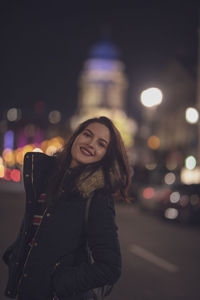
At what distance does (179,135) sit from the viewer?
4744 cm

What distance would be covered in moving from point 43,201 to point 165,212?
46.5ft

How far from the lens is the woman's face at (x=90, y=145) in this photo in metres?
3.16

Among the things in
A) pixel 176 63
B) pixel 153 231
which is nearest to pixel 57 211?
pixel 153 231

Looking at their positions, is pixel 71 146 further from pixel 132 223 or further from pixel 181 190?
pixel 181 190

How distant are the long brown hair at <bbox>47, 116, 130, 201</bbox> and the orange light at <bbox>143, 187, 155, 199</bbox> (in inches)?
601

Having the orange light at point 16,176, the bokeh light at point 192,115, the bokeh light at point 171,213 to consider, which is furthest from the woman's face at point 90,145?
the orange light at point 16,176

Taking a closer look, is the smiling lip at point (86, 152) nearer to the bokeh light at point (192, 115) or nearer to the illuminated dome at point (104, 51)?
the bokeh light at point (192, 115)

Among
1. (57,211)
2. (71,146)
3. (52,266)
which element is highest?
(71,146)

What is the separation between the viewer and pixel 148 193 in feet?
61.8

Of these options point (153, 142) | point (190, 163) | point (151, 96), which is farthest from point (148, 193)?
point (153, 142)

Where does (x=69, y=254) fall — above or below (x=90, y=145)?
below

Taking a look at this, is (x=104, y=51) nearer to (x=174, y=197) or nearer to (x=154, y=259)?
(x=174, y=197)

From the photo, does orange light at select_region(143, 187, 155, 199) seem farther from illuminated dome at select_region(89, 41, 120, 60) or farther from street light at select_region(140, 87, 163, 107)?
illuminated dome at select_region(89, 41, 120, 60)

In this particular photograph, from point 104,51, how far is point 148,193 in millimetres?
74125
